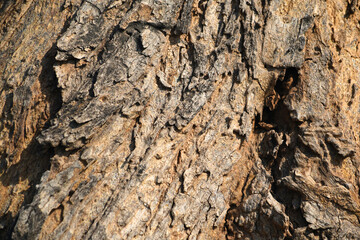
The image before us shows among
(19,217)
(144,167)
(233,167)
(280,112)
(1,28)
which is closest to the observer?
(19,217)

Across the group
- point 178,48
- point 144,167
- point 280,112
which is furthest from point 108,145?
point 280,112

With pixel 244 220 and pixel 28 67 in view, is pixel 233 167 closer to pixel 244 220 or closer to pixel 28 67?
pixel 244 220

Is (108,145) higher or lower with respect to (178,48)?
lower

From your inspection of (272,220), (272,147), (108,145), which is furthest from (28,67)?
(272,220)

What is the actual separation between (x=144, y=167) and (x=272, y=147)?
987 millimetres

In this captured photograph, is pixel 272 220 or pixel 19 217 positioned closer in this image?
pixel 19 217

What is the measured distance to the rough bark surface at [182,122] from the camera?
2.36 meters

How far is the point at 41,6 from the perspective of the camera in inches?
115

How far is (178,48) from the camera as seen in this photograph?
268 cm

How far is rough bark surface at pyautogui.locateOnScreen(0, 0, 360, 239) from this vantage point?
92.7 inches

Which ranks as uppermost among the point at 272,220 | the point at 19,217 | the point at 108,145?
the point at 272,220

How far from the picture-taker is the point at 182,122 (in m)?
2.50

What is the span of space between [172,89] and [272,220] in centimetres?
118

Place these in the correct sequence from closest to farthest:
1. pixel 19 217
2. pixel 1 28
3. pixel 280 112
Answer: pixel 19 217 < pixel 280 112 < pixel 1 28
